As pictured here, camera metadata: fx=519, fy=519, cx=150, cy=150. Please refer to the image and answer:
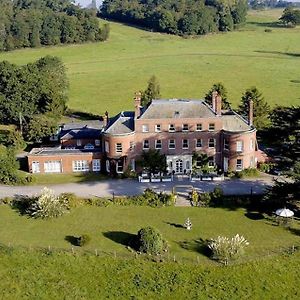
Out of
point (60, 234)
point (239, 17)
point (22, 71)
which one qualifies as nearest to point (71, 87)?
point (22, 71)

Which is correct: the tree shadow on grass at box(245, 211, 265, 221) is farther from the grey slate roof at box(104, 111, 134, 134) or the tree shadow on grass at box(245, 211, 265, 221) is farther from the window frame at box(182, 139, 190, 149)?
the grey slate roof at box(104, 111, 134, 134)

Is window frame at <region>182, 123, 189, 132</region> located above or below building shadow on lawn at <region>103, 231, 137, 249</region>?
above

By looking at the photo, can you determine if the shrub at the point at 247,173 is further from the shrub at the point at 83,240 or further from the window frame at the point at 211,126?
the shrub at the point at 83,240

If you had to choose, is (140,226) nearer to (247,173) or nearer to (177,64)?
(247,173)

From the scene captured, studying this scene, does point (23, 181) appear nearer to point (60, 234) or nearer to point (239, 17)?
point (60, 234)

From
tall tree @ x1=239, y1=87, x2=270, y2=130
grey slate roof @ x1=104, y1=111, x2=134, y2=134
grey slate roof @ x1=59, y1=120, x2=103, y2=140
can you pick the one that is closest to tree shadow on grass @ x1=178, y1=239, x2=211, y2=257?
grey slate roof @ x1=104, y1=111, x2=134, y2=134

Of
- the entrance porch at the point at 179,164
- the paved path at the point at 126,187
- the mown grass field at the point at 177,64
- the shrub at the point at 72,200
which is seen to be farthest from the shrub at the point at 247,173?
the mown grass field at the point at 177,64

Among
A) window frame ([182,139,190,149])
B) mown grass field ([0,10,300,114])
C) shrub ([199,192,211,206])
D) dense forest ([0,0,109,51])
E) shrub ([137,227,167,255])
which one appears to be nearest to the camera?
shrub ([137,227,167,255])
